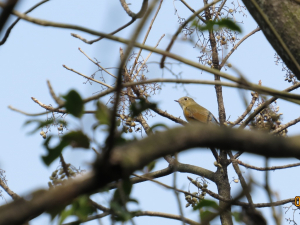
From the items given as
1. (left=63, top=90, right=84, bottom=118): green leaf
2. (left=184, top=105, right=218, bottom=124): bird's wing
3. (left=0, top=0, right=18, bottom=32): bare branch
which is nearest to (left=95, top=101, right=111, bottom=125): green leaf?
(left=63, top=90, right=84, bottom=118): green leaf

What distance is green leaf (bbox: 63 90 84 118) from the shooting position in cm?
106

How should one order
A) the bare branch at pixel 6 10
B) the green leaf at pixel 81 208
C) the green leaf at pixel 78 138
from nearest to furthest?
the bare branch at pixel 6 10 < the green leaf at pixel 78 138 < the green leaf at pixel 81 208

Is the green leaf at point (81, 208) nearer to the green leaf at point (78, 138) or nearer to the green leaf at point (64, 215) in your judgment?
the green leaf at point (64, 215)

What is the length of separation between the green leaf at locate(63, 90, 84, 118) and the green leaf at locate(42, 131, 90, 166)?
0.07 metres

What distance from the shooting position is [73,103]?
3.50 ft

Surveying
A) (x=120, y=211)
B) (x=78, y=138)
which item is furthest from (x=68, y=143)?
(x=120, y=211)

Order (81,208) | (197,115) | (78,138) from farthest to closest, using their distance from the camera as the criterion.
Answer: (197,115), (81,208), (78,138)

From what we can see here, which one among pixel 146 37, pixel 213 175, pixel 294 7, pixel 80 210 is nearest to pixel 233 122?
pixel 213 175

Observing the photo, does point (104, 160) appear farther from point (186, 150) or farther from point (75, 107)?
point (75, 107)

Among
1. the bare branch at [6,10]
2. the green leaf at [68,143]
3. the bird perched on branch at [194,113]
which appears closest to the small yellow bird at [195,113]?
the bird perched on branch at [194,113]

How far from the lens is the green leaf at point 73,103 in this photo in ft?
3.48

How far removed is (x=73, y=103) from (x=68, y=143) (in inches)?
4.3

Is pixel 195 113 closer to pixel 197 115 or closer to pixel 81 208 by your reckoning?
pixel 197 115

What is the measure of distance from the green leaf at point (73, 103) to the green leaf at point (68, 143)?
0.24 feet
